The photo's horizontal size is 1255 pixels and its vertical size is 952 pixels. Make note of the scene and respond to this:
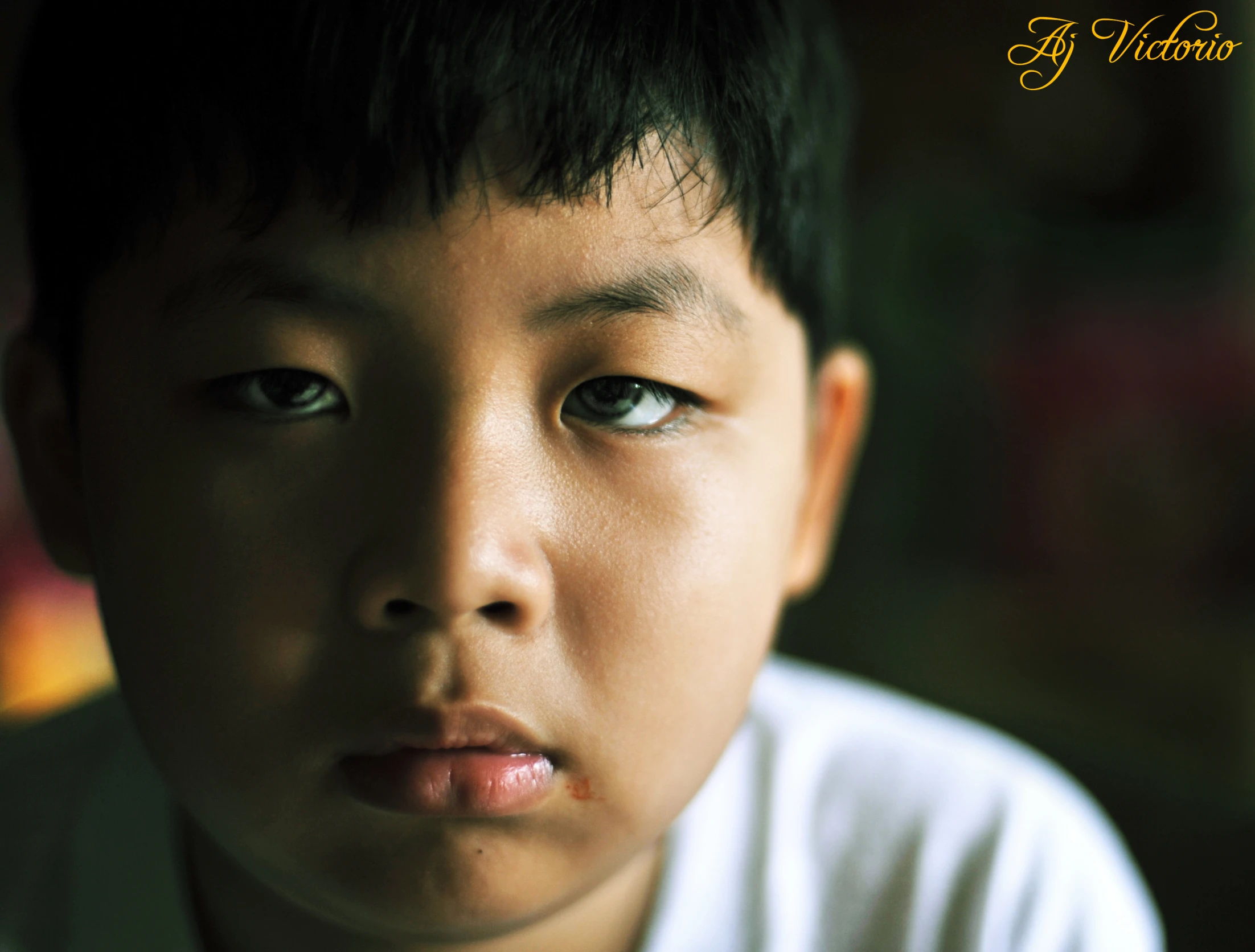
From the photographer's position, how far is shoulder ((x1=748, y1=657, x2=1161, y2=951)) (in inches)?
24.9

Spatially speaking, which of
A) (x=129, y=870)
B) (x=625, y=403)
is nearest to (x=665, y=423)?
(x=625, y=403)

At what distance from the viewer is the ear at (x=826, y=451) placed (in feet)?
2.14

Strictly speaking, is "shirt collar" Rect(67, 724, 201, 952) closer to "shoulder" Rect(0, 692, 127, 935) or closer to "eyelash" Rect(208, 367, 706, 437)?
"shoulder" Rect(0, 692, 127, 935)

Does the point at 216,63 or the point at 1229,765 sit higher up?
the point at 216,63

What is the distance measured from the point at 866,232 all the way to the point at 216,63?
28.0 inches

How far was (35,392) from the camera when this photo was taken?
586mm

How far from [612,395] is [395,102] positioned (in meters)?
0.15

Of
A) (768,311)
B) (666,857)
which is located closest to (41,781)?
(666,857)

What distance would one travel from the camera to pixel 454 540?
41cm

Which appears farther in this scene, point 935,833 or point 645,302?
point 935,833

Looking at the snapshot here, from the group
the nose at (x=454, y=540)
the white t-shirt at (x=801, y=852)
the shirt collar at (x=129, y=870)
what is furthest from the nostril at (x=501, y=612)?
the shirt collar at (x=129, y=870)

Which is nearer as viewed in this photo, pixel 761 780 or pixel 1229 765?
pixel 761 780

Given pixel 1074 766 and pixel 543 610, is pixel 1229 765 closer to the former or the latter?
pixel 1074 766

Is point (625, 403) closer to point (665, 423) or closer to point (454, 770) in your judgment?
point (665, 423)
